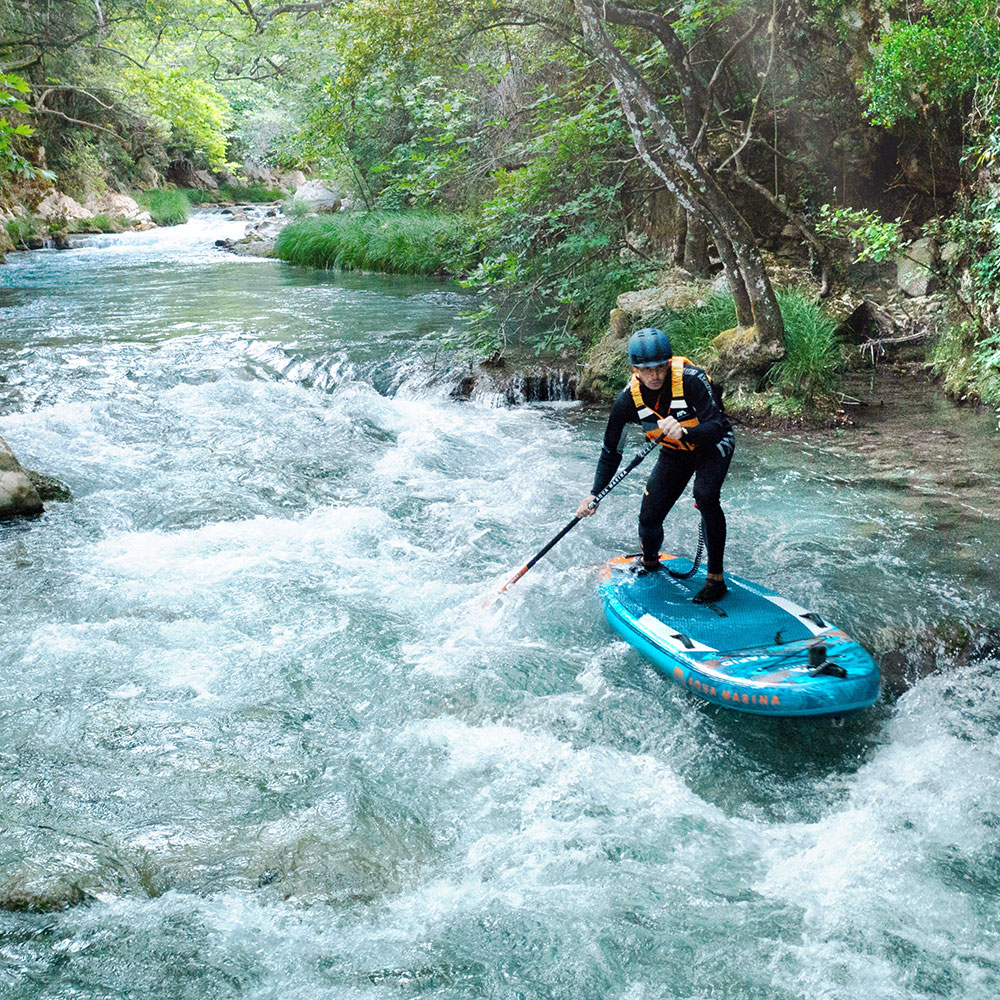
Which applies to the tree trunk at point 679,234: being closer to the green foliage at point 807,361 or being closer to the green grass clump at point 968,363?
the green foliage at point 807,361

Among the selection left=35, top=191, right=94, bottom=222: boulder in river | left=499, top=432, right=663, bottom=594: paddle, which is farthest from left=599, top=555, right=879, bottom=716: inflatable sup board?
left=35, top=191, right=94, bottom=222: boulder in river

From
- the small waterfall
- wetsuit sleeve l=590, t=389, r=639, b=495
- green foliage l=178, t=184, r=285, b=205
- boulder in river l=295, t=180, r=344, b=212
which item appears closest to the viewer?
wetsuit sleeve l=590, t=389, r=639, b=495

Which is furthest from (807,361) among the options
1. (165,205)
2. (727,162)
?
(165,205)

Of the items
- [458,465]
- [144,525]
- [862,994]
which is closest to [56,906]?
[862,994]

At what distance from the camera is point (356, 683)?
13.5 ft

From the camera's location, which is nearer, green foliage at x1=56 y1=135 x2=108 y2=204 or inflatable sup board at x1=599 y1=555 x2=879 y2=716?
inflatable sup board at x1=599 y1=555 x2=879 y2=716

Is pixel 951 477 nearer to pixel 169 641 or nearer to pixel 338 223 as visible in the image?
pixel 169 641

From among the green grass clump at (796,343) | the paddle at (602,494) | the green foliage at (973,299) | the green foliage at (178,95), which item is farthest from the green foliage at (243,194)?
the paddle at (602,494)

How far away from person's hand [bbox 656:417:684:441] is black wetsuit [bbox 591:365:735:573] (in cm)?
10

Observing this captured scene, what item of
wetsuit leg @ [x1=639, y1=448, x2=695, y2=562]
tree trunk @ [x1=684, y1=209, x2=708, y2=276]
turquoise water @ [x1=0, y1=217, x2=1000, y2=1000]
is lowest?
turquoise water @ [x1=0, y1=217, x2=1000, y2=1000]

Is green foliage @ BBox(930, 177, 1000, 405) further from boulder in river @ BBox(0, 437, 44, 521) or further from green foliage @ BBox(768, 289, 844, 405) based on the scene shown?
boulder in river @ BBox(0, 437, 44, 521)

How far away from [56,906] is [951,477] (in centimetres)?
583

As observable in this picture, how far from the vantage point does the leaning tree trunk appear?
22.7 feet

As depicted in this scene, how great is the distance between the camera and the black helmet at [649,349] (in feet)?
12.9
